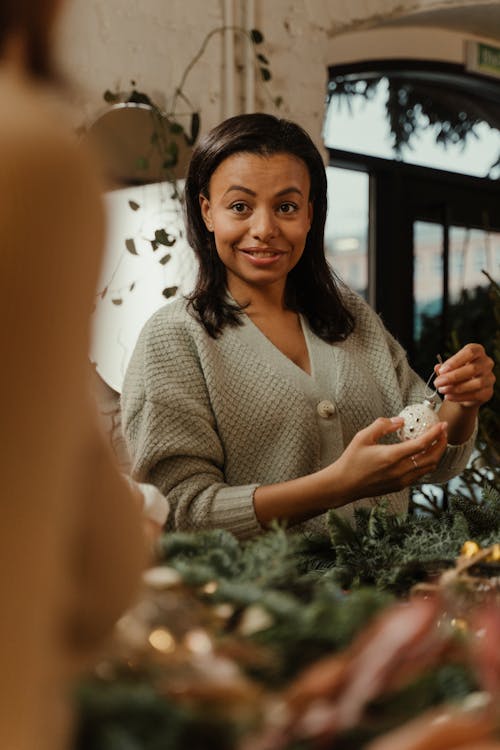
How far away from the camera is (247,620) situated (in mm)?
550

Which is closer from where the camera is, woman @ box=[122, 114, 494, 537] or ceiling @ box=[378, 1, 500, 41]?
woman @ box=[122, 114, 494, 537]

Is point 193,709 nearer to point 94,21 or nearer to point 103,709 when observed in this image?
point 103,709

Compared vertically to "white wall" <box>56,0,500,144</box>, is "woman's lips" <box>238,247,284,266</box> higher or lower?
lower

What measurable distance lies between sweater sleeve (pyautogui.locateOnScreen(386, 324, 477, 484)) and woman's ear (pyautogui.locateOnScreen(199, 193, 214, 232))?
40 cm

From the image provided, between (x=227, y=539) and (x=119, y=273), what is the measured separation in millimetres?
1969

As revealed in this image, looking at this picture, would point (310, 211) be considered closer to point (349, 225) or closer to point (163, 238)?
point (163, 238)

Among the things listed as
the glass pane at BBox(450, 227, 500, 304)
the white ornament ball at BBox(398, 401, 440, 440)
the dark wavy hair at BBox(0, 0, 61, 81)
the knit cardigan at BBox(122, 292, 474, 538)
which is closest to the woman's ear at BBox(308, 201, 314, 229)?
the knit cardigan at BBox(122, 292, 474, 538)

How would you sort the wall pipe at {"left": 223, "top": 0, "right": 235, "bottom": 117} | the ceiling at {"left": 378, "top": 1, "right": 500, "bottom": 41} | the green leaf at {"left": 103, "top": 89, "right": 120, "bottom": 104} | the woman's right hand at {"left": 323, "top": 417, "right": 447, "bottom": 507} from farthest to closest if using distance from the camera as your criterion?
the ceiling at {"left": 378, "top": 1, "right": 500, "bottom": 41}
the wall pipe at {"left": 223, "top": 0, "right": 235, "bottom": 117}
the green leaf at {"left": 103, "top": 89, "right": 120, "bottom": 104}
the woman's right hand at {"left": 323, "top": 417, "right": 447, "bottom": 507}

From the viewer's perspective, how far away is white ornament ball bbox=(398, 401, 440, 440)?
4.93 feet

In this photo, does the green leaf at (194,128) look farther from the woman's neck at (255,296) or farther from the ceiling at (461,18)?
the woman's neck at (255,296)

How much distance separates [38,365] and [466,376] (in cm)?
139

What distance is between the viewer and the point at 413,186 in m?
3.91

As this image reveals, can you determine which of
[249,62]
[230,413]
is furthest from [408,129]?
[230,413]

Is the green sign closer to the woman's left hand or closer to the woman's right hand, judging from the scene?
the woman's left hand
